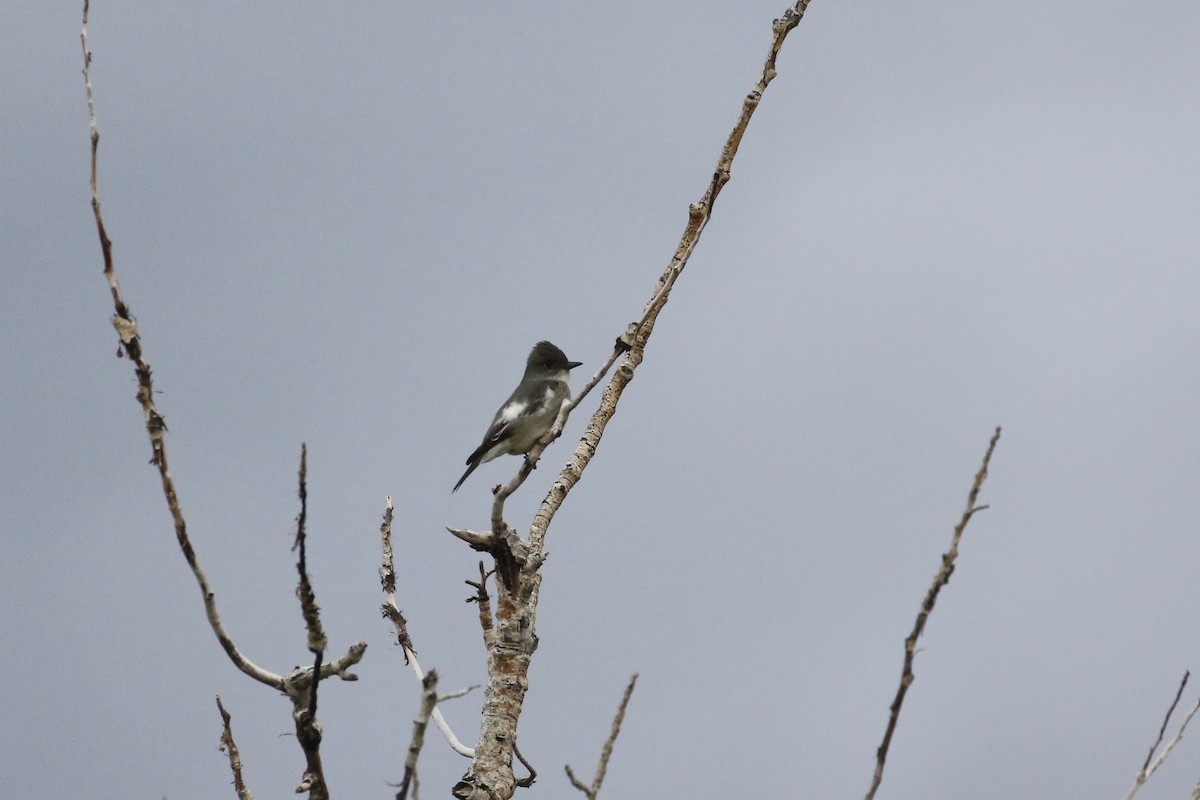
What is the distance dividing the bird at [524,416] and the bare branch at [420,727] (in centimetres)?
1199

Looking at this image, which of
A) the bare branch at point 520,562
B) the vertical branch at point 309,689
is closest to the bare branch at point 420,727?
the vertical branch at point 309,689

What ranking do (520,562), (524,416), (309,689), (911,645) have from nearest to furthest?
(911,645) < (309,689) < (520,562) < (524,416)

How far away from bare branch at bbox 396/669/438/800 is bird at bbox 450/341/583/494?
39.3 feet

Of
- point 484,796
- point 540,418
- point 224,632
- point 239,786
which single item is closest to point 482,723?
point 484,796

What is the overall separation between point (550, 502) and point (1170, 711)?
12.8 feet

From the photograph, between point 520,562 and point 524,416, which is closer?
point 520,562

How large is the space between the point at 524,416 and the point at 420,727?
40.4ft

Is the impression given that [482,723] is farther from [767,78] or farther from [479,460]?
[479,460]

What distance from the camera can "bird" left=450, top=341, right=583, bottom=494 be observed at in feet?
50.9

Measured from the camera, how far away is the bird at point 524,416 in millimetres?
15508

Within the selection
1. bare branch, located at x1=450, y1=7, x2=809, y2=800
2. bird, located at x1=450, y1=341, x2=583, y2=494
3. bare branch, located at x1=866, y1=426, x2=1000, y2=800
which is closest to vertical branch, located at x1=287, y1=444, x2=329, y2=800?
bare branch, located at x1=866, y1=426, x2=1000, y2=800

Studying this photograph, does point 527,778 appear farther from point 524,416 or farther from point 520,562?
point 524,416

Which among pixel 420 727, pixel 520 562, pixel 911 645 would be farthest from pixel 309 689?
pixel 520 562

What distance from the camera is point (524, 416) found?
15.6m
